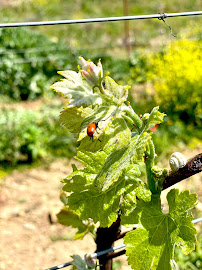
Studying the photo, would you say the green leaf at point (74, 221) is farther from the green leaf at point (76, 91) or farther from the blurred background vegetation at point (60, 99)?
the blurred background vegetation at point (60, 99)

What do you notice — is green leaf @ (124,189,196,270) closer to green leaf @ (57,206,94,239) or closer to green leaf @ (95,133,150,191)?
green leaf @ (95,133,150,191)

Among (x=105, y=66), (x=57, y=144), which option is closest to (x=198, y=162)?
(x=57, y=144)

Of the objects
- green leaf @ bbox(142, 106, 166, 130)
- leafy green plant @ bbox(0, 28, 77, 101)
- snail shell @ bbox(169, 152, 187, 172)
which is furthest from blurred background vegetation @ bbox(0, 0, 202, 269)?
green leaf @ bbox(142, 106, 166, 130)

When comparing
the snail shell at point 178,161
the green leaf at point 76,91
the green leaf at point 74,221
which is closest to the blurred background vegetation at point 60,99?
the green leaf at point 74,221

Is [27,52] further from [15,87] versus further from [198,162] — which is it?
[198,162]

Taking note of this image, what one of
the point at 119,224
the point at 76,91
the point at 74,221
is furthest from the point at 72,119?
the point at 74,221
